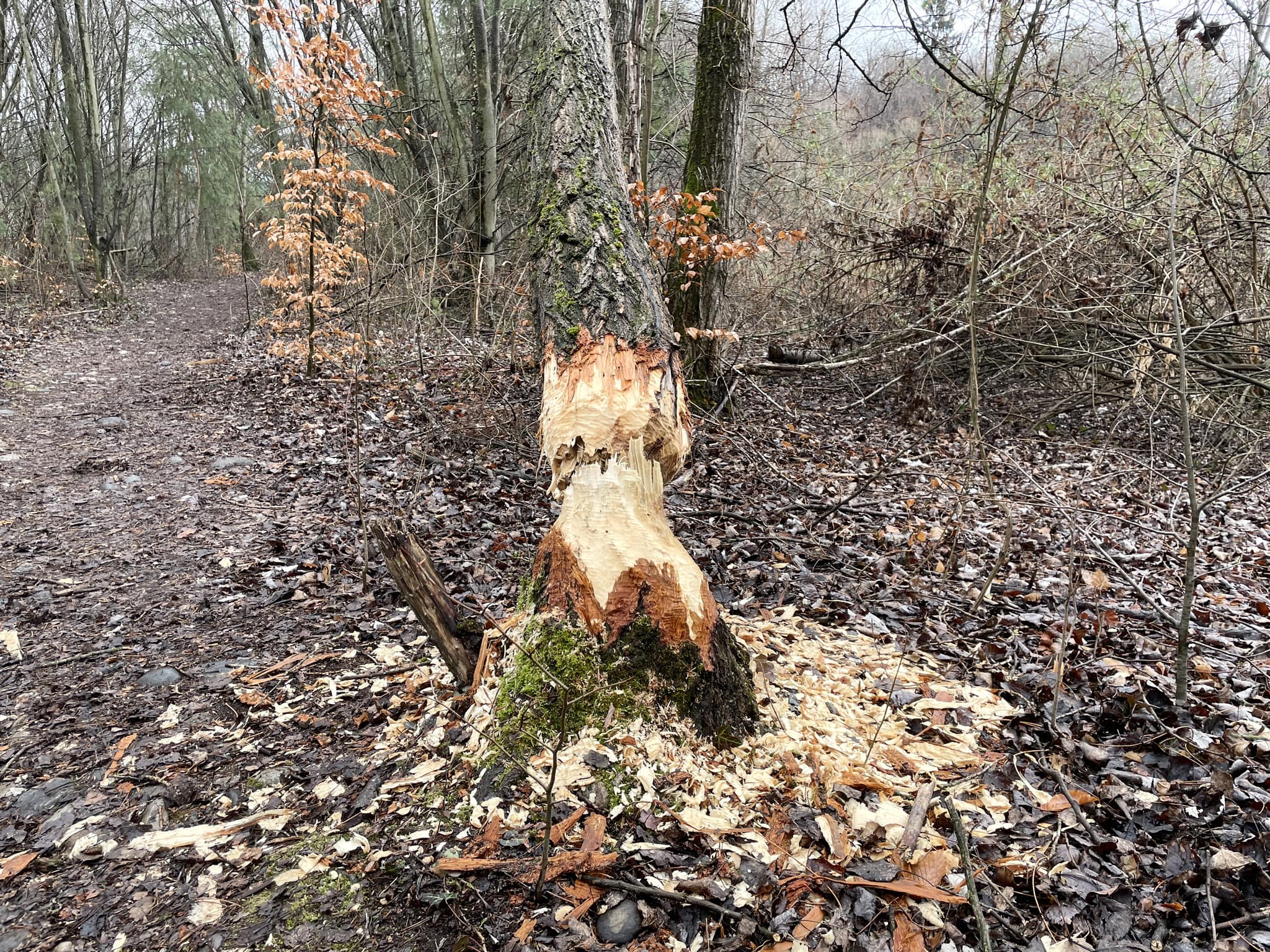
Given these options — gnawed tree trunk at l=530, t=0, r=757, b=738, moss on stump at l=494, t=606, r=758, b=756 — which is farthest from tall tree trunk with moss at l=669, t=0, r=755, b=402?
moss on stump at l=494, t=606, r=758, b=756

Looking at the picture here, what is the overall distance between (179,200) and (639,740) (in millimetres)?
30367

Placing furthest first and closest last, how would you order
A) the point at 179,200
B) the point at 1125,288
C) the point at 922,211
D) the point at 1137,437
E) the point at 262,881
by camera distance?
the point at 179,200
the point at 922,211
the point at 1137,437
the point at 1125,288
the point at 262,881

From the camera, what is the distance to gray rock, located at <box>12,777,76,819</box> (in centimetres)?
227

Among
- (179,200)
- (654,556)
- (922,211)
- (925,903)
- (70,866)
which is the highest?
(179,200)

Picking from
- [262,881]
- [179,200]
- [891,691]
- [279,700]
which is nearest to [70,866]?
[262,881]

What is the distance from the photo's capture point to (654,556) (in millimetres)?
2465

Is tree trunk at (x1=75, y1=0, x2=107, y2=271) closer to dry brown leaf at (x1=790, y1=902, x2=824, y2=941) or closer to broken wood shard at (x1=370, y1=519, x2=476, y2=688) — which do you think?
broken wood shard at (x1=370, y1=519, x2=476, y2=688)

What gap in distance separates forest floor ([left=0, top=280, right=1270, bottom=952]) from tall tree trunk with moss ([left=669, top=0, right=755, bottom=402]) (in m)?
1.13

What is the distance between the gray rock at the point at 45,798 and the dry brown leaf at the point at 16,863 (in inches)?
8.1

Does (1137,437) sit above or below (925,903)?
above

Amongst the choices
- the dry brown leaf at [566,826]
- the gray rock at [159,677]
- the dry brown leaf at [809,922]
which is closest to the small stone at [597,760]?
the dry brown leaf at [566,826]

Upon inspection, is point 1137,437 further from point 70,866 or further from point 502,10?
point 502,10

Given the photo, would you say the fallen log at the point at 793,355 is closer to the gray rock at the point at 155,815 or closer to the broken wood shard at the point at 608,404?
the broken wood shard at the point at 608,404

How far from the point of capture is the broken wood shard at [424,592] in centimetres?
262
